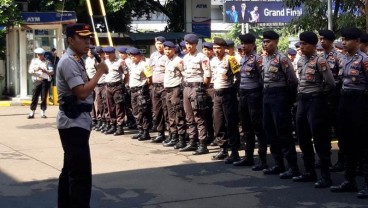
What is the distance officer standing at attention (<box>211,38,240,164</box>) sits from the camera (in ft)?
32.2

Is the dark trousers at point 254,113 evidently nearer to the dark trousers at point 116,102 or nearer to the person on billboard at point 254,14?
the dark trousers at point 116,102

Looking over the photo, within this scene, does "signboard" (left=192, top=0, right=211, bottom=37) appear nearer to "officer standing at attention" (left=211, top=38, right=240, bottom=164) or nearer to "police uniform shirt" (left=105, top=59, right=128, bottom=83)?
"police uniform shirt" (left=105, top=59, right=128, bottom=83)

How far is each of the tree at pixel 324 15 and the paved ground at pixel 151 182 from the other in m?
6.07

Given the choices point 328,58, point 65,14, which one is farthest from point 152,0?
point 328,58

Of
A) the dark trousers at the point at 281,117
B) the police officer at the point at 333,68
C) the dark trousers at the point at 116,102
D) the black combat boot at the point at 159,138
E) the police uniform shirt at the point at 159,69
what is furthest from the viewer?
the dark trousers at the point at 116,102

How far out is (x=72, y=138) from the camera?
5.86 metres

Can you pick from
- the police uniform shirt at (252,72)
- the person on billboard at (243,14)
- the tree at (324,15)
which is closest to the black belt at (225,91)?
the police uniform shirt at (252,72)

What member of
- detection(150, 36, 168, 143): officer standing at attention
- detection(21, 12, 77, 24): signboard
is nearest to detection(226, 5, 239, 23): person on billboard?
detection(21, 12, 77, 24): signboard

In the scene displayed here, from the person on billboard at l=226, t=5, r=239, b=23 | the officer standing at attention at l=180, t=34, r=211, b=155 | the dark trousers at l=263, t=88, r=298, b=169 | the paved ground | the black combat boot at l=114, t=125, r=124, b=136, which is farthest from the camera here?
the person on billboard at l=226, t=5, r=239, b=23

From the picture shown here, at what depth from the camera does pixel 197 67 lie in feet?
34.8

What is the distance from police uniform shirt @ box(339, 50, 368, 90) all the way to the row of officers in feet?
0.04

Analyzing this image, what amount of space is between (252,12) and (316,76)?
25702mm

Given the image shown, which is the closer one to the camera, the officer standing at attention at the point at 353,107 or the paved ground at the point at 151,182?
the paved ground at the point at 151,182

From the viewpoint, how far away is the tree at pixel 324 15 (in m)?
15.0
